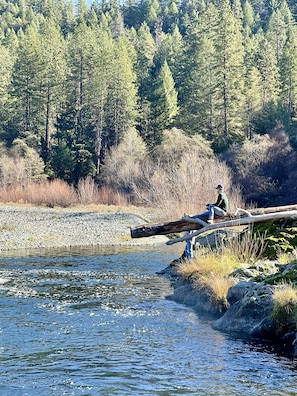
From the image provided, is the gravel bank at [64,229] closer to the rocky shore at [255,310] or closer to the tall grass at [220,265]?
the tall grass at [220,265]

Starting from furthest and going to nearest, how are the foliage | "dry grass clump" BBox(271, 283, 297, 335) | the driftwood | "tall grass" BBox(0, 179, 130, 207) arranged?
"tall grass" BBox(0, 179, 130, 207) < the foliage < the driftwood < "dry grass clump" BBox(271, 283, 297, 335)

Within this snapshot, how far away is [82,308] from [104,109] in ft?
216

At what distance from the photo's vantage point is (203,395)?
8.60 meters

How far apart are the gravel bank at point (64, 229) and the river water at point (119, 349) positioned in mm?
16110

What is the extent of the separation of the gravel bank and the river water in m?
16.1

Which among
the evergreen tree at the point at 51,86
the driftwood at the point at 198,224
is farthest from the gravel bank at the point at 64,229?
the evergreen tree at the point at 51,86

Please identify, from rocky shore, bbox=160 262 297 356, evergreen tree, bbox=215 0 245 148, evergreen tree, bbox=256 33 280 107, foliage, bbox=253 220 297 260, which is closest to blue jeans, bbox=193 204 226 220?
foliage, bbox=253 220 297 260

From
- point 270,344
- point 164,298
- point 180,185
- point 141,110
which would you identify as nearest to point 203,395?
point 270,344

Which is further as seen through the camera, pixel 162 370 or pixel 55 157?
pixel 55 157

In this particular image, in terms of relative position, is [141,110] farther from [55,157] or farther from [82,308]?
[82,308]

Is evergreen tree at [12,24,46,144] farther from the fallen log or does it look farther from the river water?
the river water

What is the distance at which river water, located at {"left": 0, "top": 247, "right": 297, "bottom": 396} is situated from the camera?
909cm

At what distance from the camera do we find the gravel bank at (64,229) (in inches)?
1400

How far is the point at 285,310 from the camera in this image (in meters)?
11.6
